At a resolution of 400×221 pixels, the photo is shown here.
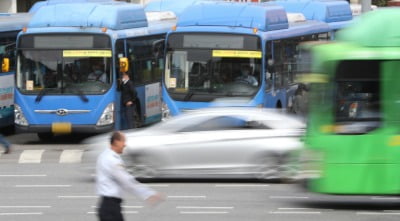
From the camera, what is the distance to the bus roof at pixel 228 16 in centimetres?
2352

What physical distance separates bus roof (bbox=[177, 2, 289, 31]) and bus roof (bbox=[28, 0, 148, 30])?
6.15 feet

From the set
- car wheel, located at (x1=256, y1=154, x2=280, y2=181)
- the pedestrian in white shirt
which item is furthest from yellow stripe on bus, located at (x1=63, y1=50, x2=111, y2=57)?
the pedestrian in white shirt

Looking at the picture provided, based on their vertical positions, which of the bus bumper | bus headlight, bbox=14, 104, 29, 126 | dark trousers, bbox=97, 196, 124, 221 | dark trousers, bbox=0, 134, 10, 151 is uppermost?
dark trousers, bbox=97, 196, 124, 221

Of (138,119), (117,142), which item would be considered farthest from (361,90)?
(138,119)

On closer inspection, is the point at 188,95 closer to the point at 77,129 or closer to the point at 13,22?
the point at 77,129

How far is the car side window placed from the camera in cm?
1777

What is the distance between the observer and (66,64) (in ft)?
78.3

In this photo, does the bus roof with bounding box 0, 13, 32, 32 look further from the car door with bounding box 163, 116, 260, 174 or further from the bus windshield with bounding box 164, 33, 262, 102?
Result: the car door with bounding box 163, 116, 260, 174

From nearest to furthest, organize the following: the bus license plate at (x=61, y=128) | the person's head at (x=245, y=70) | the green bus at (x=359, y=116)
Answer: the green bus at (x=359, y=116) < the person's head at (x=245, y=70) < the bus license plate at (x=61, y=128)

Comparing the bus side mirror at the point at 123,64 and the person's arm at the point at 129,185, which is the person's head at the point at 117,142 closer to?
the person's arm at the point at 129,185

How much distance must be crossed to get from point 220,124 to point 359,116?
385 cm

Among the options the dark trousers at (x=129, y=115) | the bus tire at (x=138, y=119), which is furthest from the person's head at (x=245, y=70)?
the bus tire at (x=138, y=119)

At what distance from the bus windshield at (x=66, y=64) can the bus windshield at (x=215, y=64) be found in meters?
1.85

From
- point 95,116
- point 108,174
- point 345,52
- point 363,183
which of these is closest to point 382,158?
point 363,183
